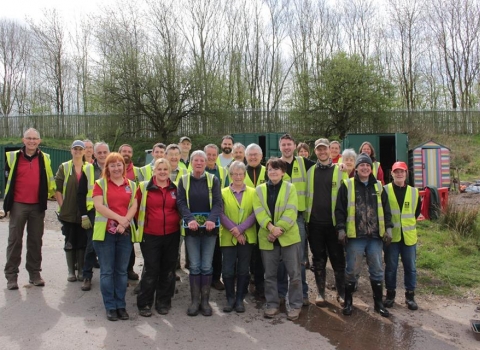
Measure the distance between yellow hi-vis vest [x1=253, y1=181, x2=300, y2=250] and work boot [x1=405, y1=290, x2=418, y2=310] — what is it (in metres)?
1.66

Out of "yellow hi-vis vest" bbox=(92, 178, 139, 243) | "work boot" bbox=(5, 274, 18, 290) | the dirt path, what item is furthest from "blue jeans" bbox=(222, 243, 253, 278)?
"work boot" bbox=(5, 274, 18, 290)

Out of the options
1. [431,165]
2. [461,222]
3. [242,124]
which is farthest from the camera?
[242,124]

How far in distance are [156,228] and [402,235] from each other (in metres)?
3.02

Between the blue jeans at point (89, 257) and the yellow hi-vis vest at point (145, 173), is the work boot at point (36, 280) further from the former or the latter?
the yellow hi-vis vest at point (145, 173)

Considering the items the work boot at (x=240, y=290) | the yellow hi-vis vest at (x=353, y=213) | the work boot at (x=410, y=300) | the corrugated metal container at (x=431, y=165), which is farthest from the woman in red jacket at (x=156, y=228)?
the corrugated metal container at (x=431, y=165)

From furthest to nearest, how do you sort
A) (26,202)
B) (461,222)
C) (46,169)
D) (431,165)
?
1. (431,165)
2. (461,222)
3. (46,169)
4. (26,202)

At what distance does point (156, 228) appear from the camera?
4531 millimetres

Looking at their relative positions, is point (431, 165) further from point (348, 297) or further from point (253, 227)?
point (253, 227)

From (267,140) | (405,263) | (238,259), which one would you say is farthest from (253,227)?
(267,140)

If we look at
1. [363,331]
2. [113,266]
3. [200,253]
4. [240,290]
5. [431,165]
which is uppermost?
[431,165]

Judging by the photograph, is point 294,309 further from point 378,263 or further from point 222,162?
point 222,162

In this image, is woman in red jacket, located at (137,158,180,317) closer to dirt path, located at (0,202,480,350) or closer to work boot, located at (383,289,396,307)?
dirt path, located at (0,202,480,350)

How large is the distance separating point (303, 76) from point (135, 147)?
31.7 feet

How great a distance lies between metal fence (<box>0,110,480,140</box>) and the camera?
67.2 ft
